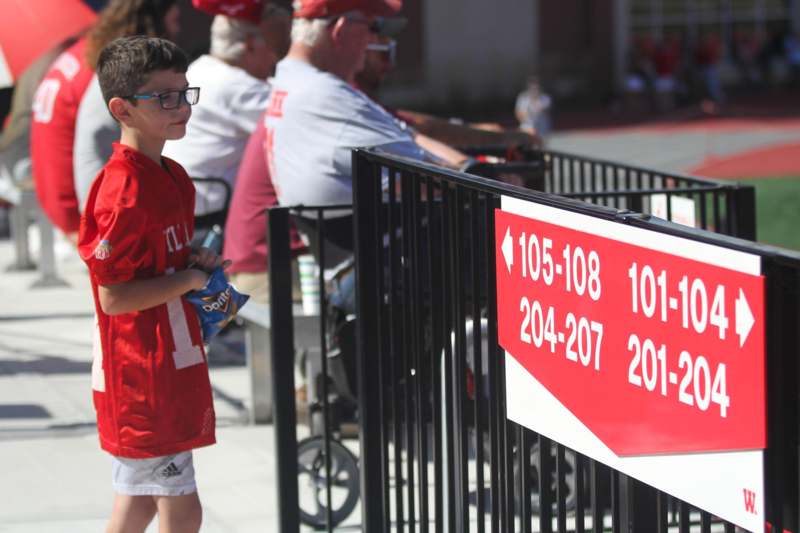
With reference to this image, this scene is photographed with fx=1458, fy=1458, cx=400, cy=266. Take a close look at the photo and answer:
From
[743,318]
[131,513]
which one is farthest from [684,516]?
[131,513]

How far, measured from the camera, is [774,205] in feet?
49.9

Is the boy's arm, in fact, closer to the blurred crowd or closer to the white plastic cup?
the white plastic cup

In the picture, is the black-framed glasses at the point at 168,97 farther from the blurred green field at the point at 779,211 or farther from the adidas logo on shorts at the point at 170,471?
the blurred green field at the point at 779,211

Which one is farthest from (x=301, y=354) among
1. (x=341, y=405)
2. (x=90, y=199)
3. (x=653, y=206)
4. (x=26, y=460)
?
(x=90, y=199)

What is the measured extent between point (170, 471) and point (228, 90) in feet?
10.2

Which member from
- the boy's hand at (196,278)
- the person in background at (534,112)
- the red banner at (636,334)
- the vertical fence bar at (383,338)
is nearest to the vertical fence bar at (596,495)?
the red banner at (636,334)

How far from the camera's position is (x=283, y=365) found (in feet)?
15.0

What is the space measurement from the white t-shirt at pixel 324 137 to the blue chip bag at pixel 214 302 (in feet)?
4.54

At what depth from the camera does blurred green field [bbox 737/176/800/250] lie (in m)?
12.5

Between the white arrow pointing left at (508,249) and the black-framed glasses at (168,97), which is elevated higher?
the black-framed glasses at (168,97)

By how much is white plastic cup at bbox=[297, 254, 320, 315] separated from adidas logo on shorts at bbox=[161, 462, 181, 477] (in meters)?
1.71

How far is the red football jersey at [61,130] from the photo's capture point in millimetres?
8078

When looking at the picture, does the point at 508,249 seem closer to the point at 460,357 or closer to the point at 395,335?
the point at 460,357

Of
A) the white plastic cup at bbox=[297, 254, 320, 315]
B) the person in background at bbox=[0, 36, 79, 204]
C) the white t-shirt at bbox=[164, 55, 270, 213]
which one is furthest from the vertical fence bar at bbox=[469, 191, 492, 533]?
the person in background at bbox=[0, 36, 79, 204]
